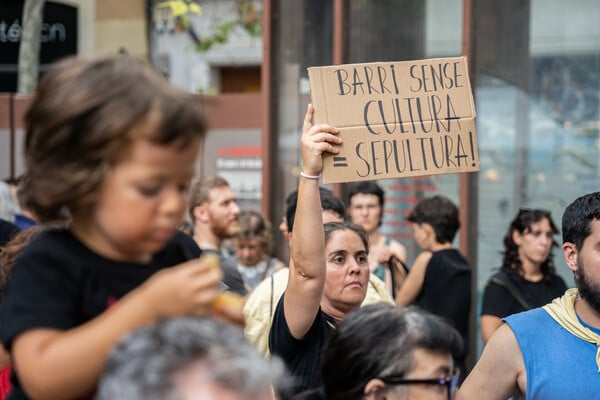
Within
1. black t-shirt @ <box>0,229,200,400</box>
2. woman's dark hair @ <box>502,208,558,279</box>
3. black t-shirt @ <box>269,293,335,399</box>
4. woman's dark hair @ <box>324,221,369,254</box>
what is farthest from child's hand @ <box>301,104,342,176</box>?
woman's dark hair @ <box>502,208,558,279</box>

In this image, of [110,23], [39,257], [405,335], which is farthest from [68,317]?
[110,23]

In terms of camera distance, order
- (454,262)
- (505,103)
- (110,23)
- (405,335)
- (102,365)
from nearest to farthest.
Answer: (102,365), (405,335), (454,262), (505,103), (110,23)

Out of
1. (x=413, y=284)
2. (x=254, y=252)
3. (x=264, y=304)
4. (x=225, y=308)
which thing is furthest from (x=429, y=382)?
(x=254, y=252)

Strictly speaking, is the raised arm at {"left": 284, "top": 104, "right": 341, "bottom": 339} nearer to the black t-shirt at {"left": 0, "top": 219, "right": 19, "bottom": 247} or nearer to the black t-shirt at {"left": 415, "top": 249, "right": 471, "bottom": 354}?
the black t-shirt at {"left": 0, "top": 219, "right": 19, "bottom": 247}

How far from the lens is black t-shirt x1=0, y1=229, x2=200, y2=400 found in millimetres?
1789

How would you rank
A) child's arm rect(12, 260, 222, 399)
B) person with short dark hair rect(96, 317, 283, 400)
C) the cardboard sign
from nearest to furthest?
person with short dark hair rect(96, 317, 283, 400) → child's arm rect(12, 260, 222, 399) → the cardboard sign

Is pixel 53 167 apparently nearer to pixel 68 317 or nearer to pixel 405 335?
pixel 68 317

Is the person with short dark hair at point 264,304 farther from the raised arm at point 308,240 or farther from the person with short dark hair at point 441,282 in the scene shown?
the person with short dark hair at point 441,282

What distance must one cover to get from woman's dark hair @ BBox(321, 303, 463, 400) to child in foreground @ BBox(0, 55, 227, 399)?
751 mm

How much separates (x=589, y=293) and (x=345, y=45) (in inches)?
225

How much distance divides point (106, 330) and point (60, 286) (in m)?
0.21

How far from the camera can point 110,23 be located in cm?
1431

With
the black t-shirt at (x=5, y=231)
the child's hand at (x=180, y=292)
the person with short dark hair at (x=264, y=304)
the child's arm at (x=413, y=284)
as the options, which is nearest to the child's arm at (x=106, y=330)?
the child's hand at (x=180, y=292)

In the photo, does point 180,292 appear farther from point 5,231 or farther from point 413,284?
point 413,284
